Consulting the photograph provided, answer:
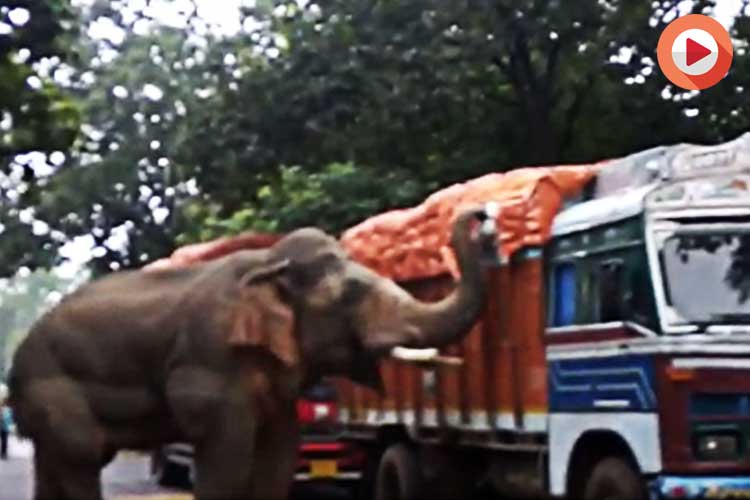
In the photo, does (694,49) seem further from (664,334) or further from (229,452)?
(229,452)

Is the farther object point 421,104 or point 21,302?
point 21,302

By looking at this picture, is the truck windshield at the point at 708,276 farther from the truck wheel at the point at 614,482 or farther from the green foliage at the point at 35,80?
the green foliage at the point at 35,80

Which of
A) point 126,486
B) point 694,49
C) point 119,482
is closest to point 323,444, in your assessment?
point 126,486

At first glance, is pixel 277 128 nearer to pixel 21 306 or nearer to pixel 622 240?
pixel 622 240

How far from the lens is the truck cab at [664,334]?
10.4 metres

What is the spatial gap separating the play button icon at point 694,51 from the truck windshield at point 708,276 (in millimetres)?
12240

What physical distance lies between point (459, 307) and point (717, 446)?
2265mm

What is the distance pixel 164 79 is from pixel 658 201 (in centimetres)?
2538

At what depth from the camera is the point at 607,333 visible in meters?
11.1

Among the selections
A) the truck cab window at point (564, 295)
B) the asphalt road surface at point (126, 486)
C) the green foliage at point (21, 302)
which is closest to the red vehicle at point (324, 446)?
the asphalt road surface at point (126, 486)

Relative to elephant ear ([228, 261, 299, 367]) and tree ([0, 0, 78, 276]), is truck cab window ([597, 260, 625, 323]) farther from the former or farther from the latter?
tree ([0, 0, 78, 276])

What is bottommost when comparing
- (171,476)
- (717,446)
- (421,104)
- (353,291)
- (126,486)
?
(126,486)

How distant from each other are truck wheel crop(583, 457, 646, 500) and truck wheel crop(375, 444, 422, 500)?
384 cm

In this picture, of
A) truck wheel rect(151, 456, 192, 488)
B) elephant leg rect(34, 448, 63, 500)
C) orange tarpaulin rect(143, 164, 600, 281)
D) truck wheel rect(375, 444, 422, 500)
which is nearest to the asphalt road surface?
truck wheel rect(151, 456, 192, 488)
